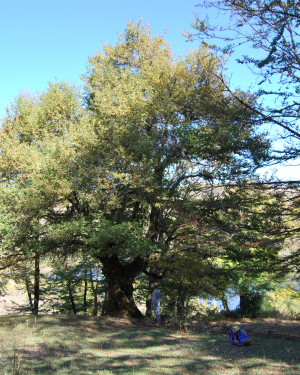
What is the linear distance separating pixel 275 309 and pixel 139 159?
518 inches

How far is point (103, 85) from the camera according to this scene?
16516 millimetres

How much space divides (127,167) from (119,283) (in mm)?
6182

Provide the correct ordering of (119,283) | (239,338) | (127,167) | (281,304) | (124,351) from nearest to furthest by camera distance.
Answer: (124,351), (239,338), (127,167), (119,283), (281,304)

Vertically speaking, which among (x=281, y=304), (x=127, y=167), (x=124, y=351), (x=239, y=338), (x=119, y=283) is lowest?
(x=124, y=351)

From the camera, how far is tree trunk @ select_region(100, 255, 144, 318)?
15352 millimetres

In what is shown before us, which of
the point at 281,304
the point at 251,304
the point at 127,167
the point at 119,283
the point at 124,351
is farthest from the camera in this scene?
the point at 281,304

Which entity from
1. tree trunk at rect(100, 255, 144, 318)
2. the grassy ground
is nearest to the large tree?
tree trunk at rect(100, 255, 144, 318)

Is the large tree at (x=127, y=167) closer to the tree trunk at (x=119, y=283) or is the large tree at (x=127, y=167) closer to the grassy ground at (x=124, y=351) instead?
the tree trunk at (x=119, y=283)

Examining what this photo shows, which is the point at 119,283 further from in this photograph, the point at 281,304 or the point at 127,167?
the point at 281,304

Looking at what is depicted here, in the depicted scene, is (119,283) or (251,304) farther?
(251,304)

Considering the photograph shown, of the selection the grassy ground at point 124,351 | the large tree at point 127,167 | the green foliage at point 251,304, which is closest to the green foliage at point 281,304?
the green foliage at point 251,304

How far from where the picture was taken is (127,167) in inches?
514

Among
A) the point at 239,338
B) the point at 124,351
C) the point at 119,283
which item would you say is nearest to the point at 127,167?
the point at 119,283

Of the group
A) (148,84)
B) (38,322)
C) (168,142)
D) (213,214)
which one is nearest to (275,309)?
(213,214)
